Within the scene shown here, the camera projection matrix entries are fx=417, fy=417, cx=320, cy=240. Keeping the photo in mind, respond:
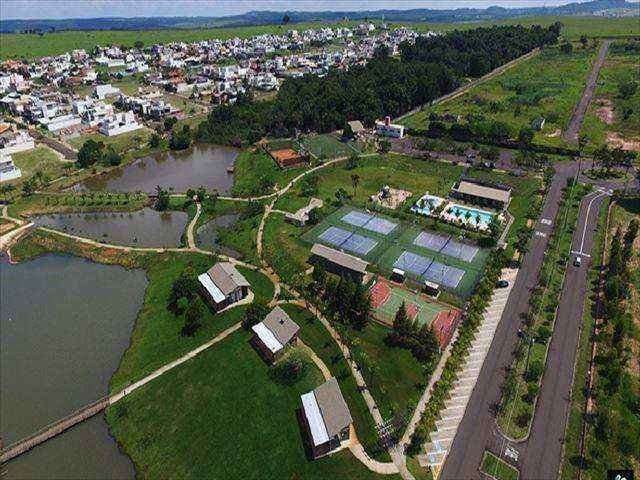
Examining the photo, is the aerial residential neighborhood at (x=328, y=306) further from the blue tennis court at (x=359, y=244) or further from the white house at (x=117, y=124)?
the white house at (x=117, y=124)

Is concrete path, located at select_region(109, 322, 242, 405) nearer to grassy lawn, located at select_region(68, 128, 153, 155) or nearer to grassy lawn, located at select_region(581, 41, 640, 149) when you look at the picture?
grassy lawn, located at select_region(68, 128, 153, 155)

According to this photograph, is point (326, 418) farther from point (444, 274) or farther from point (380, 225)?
point (380, 225)

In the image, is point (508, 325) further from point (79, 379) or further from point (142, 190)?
point (142, 190)

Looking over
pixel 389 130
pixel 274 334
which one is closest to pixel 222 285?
pixel 274 334

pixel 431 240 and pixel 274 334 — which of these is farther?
pixel 431 240

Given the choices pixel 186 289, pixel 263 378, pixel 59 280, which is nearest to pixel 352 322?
pixel 263 378

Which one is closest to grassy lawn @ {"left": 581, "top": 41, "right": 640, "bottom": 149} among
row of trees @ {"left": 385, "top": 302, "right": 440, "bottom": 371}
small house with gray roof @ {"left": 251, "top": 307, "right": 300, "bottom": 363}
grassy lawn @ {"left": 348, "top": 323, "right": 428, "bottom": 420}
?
row of trees @ {"left": 385, "top": 302, "right": 440, "bottom": 371}
